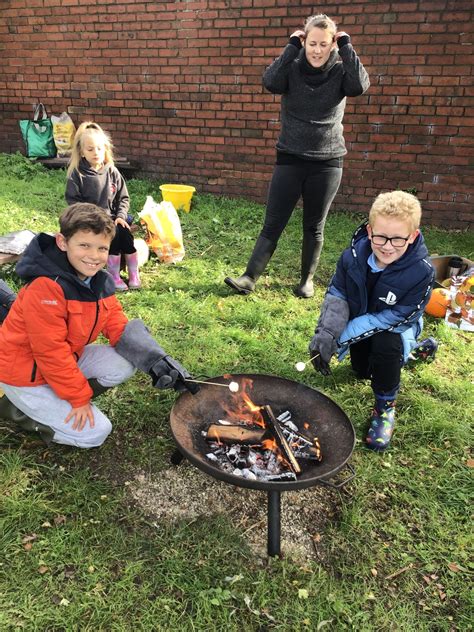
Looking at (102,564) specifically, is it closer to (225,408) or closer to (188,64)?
(225,408)

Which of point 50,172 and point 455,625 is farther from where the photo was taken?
point 50,172

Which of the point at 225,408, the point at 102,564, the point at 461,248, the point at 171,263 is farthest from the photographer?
the point at 461,248

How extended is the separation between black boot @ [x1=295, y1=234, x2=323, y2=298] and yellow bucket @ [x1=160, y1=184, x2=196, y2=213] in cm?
272

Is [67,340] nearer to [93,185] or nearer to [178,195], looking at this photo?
[93,185]

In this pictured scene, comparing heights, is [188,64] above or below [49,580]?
above

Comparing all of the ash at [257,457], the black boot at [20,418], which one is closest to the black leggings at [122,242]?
the black boot at [20,418]

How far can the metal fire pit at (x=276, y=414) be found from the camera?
2049 mm

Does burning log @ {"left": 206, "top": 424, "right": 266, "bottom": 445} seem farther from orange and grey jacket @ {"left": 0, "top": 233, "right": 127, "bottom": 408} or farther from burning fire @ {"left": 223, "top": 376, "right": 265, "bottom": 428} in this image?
orange and grey jacket @ {"left": 0, "top": 233, "right": 127, "bottom": 408}

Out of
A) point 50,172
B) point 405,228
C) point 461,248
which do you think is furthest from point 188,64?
point 405,228

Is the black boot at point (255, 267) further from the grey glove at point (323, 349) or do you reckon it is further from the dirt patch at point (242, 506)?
the dirt patch at point (242, 506)

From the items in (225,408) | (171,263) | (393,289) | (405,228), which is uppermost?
(405,228)

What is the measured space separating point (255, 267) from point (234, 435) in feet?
7.99

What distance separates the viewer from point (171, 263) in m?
5.32

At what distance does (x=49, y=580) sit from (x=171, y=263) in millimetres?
3612
